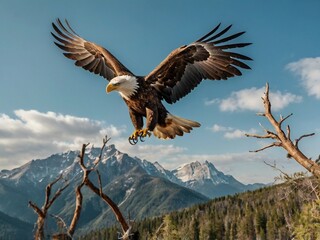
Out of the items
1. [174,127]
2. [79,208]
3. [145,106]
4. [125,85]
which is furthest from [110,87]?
[79,208]

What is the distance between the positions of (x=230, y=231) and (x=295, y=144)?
484 ft

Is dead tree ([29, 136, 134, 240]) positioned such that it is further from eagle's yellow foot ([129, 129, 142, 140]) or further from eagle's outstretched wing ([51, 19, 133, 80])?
eagle's outstretched wing ([51, 19, 133, 80])

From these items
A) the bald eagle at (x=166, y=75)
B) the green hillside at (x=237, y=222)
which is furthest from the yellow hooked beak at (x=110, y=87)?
the green hillside at (x=237, y=222)

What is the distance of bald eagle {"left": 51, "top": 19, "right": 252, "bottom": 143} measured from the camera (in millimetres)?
5941

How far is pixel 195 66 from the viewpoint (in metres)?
7.27

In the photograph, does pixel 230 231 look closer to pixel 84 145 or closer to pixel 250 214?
pixel 250 214

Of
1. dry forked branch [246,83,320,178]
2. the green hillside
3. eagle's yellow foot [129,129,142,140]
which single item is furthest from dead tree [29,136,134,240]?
the green hillside

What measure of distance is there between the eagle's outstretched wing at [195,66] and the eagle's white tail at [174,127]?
563 millimetres

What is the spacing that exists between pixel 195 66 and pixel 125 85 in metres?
2.01

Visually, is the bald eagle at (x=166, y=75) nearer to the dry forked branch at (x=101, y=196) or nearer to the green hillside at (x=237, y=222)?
the dry forked branch at (x=101, y=196)

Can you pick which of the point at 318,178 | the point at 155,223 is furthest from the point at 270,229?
the point at 318,178

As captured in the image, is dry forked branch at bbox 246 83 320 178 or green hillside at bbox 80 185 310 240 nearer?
dry forked branch at bbox 246 83 320 178

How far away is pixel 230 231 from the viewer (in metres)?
146

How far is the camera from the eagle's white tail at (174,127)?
21.2 feet
